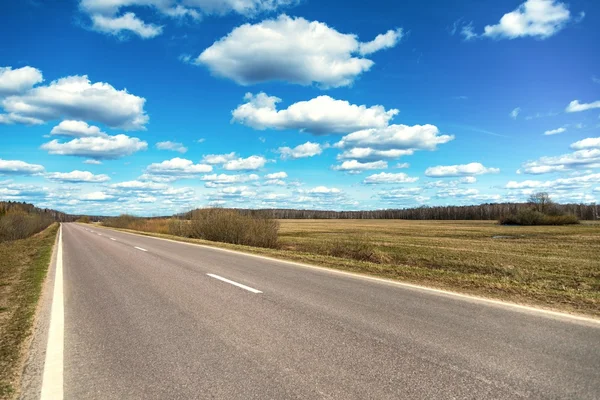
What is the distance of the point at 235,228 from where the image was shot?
31.5m

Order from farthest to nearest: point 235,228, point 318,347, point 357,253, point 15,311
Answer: point 235,228 < point 357,253 < point 15,311 < point 318,347

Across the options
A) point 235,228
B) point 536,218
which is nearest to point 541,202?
point 536,218

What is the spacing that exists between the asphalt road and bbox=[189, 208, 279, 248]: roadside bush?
2105cm

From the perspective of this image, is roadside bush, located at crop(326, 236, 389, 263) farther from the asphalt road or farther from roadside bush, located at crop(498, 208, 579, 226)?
roadside bush, located at crop(498, 208, 579, 226)

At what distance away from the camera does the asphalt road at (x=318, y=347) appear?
12.2 feet

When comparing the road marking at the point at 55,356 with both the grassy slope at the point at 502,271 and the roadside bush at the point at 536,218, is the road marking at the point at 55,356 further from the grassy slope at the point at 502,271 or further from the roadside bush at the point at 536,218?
the roadside bush at the point at 536,218

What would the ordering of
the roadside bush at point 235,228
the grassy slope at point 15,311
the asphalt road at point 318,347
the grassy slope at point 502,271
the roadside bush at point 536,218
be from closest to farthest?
the asphalt road at point 318,347
the grassy slope at point 15,311
the grassy slope at point 502,271
the roadside bush at point 235,228
the roadside bush at point 536,218

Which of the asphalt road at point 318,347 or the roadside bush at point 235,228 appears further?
the roadside bush at point 235,228

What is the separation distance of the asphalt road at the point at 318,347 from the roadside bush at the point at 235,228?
21050 millimetres

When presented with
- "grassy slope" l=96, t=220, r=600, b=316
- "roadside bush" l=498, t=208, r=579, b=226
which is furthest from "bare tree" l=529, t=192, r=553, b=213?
"grassy slope" l=96, t=220, r=600, b=316

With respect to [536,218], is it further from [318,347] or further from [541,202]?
[318,347]

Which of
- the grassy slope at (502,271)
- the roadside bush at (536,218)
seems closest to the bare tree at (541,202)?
the roadside bush at (536,218)

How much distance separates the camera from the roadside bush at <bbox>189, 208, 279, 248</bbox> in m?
29.7

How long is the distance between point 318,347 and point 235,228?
2726 centimetres
